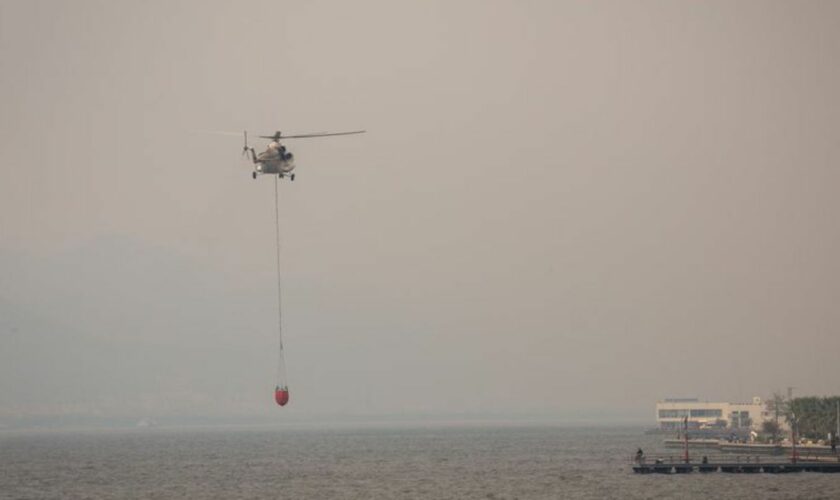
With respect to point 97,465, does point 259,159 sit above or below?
above

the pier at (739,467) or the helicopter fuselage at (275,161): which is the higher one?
the helicopter fuselage at (275,161)

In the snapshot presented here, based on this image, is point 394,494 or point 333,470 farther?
point 333,470

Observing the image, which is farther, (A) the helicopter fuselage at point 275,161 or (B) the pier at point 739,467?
(B) the pier at point 739,467

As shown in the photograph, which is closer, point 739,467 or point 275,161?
point 275,161

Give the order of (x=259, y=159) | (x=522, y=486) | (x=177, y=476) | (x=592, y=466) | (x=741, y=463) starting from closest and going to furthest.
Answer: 1. (x=259, y=159)
2. (x=522, y=486)
3. (x=741, y=463)
4. (x=177, y=476)
5. (x=592, y=466)

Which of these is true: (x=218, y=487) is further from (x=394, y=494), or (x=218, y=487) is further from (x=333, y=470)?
(x=333, y=470)

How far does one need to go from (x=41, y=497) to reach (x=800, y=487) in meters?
73.5

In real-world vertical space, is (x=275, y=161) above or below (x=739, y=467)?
above

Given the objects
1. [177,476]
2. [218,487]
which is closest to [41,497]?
[218,487]

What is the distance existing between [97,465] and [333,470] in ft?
154

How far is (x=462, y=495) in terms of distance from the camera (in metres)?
123

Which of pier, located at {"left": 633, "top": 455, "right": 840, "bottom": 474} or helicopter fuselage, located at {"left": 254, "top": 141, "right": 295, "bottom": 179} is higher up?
helicopter fuselage, located at {"left": 254, "top": 141, "right": 295, "bottom": 179}

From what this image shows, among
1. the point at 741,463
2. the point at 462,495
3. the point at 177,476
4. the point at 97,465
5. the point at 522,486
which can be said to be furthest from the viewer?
the point at 97,465

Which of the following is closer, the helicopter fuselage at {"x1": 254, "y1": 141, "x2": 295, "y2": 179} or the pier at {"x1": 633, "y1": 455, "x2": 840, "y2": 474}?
the helicopter fuselage at {"x1": 254, "y1": 141, "x2": 295, "y2": 179}
